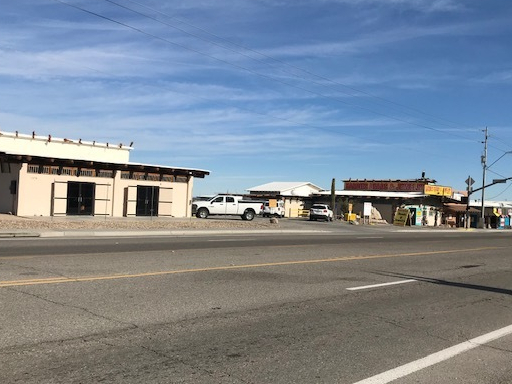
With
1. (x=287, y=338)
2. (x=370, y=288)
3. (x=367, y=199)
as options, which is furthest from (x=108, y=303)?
(x=367, y=199)

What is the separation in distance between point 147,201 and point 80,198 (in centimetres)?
508

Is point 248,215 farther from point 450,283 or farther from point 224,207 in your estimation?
point 450,283

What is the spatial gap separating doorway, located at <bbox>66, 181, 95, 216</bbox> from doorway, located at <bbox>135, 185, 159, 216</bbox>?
348cm

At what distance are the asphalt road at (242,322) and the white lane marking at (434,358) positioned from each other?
0.8 inches

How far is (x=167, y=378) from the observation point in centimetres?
472

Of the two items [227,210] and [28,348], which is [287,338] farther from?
[227,210]

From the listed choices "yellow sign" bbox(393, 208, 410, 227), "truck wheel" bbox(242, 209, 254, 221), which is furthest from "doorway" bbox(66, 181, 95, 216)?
"yellow sign" bbox(393, 208, 410, 227)

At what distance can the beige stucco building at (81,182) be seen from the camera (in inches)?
1260

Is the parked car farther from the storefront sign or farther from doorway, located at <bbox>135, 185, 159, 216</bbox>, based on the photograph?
the storefront sign

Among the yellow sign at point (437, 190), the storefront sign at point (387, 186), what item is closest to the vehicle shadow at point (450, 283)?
the yellow sign at point (437, 190)

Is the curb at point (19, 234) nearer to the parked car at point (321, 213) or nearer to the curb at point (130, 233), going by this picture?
the curb at point (130, 233)

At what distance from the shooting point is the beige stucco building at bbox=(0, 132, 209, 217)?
105ft

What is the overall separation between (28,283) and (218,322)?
157 inches

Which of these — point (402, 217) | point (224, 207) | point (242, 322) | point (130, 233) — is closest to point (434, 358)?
point (242, 322)
